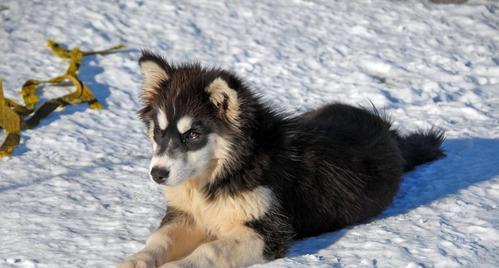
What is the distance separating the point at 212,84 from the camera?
191 inches

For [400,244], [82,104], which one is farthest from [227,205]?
[82,104]

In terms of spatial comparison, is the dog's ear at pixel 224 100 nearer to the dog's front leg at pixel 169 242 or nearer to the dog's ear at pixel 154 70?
the dog's ear at pixel 154 70

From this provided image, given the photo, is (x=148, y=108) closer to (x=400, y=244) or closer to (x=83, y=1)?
(x=400, y=244)

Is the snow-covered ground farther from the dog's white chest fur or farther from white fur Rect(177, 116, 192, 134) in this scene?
white fur Rect(177, 116, 192, 134)

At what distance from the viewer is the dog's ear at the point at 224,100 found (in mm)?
4832

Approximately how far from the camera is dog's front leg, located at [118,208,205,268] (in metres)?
4.58

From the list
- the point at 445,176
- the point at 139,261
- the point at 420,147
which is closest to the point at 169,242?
the point at 139,261

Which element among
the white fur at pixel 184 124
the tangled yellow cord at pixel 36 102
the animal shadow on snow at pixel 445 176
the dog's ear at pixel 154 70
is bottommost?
the tangled yellow cord at pixel 36 102

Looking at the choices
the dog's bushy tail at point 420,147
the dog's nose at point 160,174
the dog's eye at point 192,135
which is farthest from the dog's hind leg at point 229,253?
the dog's bushy tail at point 420,147

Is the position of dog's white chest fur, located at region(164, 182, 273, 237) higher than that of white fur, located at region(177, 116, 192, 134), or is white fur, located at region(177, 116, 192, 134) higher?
white fur, located at region(177, 116, 192, 134)

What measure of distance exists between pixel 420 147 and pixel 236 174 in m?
2.16

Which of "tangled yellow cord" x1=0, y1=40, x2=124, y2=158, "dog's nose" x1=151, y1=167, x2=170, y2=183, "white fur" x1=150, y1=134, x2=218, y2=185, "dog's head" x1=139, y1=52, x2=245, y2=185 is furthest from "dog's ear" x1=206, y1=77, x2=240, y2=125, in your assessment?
"tangled yellow cord" x1=0, y1=40, x2=124, y2=158

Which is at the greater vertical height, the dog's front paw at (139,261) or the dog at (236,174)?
the dog at (236,174)

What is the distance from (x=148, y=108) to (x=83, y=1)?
4.98 meters
